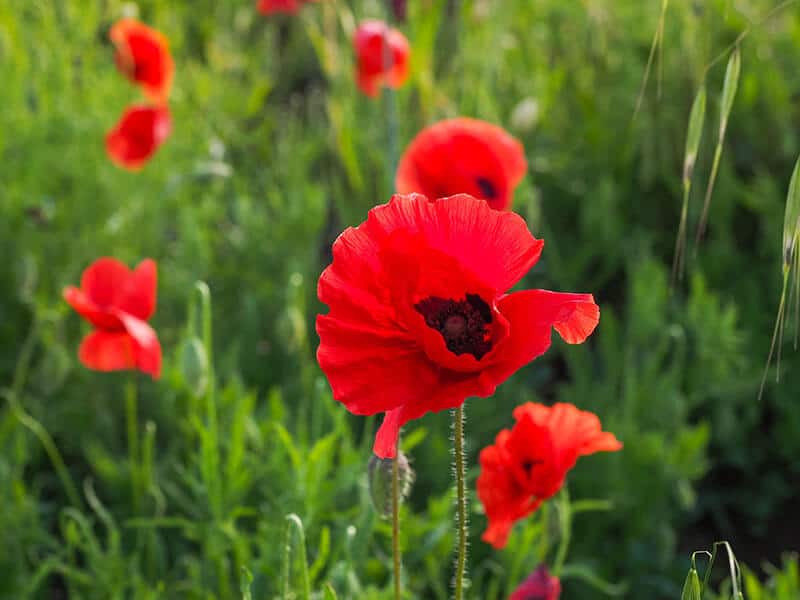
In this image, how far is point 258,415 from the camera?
6.20 ft

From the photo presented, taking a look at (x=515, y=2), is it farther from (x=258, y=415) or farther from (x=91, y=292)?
(x=91, y=292)

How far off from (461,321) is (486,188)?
828mm

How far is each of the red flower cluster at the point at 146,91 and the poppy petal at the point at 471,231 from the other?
1.44 metres

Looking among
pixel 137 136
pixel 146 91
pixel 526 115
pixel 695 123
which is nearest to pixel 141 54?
pixel 146 91

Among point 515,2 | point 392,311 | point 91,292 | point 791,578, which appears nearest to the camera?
point 392,311

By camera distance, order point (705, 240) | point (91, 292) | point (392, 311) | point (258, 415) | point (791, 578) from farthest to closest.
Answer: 1. point (705, 240)
2. point (258, 415)
3. point (91, 292)
4. point (791, 578)
5. point (392, 311)

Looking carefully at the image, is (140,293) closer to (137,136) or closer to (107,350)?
(107,350)

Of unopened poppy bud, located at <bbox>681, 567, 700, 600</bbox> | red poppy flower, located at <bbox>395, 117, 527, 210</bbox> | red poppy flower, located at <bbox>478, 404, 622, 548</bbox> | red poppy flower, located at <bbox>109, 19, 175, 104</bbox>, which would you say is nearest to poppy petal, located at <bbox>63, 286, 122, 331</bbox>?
red poppy flower, located at <bbox>395, 117, 527, 210</bbox>

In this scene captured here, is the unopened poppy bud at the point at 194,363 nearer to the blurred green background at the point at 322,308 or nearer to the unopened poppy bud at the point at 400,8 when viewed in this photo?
the blurred green background at the point at 322,308

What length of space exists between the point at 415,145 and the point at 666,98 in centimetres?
130

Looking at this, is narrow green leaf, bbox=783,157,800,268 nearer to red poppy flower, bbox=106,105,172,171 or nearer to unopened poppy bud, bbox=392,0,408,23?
red poppy flower, bbox=106,105,172,171

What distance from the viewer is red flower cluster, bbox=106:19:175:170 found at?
2193mm

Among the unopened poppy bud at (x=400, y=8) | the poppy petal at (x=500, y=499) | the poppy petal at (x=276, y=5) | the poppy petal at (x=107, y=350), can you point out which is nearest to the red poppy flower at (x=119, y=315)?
the poppy petal at (x=107, y=350)

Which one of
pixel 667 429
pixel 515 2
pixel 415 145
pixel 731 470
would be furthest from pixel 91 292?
pixel 515 2
